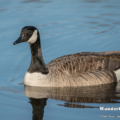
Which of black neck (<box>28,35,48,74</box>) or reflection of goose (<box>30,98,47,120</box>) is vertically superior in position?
black neck (<box>28,35,48,74</box>)

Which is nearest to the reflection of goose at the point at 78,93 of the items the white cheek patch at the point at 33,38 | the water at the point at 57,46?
the water at the point at 57,46

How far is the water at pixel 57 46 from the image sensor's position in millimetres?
8914

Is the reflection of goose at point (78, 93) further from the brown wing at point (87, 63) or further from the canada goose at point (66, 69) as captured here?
the brown wing at point (87, 63)

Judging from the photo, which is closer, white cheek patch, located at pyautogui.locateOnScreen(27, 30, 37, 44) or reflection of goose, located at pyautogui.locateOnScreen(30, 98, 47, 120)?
reflection of goose, located at pyautogui.locateOnScreen(30, 98, 47, 120)

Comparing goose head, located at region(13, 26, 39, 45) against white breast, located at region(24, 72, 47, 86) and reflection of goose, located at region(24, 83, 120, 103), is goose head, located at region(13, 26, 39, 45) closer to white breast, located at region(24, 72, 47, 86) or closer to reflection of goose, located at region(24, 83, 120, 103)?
white breast, located at region(24, 72, 47, 86)

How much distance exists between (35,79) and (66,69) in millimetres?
1184

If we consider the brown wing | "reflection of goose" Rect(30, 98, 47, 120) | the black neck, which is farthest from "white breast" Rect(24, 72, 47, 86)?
"reflection of goose" Rect(30, 98, 47, 120)

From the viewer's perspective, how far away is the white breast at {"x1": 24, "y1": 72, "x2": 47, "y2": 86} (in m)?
10.8

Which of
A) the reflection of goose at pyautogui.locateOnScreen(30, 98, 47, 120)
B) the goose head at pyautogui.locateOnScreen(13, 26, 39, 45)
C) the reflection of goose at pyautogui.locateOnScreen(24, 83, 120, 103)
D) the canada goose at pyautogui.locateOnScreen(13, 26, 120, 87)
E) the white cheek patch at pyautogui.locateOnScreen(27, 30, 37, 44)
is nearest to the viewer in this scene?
the reflection of goose at pyautogui.locateOnScreen(30, 98, 47, 120)

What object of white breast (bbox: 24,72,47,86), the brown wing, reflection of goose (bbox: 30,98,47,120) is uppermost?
the brown wing

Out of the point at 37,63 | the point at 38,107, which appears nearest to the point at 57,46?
the point at 37,63

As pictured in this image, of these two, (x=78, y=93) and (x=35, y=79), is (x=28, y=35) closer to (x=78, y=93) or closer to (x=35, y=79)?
(x=35, y=79)

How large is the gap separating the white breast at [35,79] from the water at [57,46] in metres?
0.27

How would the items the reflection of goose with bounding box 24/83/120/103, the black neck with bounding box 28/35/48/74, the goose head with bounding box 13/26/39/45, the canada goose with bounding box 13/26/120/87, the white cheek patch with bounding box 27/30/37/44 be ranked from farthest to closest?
1. the black neck with bounding box 28/35/48/74
2. the canada goose with bounding box 13/26/120/87
3. the white cheek patch with bounding box 27/30/37/44
4. the goose head with bounding box 13/26/39/45
5. the reflection of goose with bounding box 24/83/120/103
